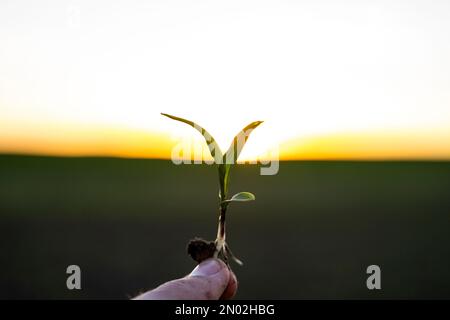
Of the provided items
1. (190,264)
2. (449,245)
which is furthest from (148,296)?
(449,245)

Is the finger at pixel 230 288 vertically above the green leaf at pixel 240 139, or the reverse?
the green leaf at pixel 240 139

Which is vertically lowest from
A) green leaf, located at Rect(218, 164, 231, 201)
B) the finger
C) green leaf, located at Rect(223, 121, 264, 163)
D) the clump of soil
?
the finger

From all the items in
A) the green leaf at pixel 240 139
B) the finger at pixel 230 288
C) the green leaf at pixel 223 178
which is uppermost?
the green leaf at pixel 240 139

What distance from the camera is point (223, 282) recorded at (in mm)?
1115

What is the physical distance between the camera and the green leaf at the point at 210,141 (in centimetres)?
105

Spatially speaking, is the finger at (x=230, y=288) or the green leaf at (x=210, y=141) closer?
the green leaf at (x=210, y=141)

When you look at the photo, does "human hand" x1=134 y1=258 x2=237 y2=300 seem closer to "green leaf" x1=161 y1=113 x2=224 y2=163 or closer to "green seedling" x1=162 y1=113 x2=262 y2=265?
"green seedling" x1=162 y1=113 x2=262 y2=265

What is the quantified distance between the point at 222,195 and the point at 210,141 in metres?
0.13

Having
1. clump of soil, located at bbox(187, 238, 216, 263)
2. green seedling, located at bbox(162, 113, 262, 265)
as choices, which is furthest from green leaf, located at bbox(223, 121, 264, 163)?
clump of soil, located at bbox(187, 238, 216, 263)

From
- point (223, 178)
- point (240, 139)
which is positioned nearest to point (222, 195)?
point (223, 178)

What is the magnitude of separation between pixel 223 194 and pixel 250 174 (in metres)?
5.98

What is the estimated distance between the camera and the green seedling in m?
1.09

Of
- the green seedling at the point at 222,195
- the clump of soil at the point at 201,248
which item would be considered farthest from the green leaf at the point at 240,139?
the clump of soil at the point at 201,248

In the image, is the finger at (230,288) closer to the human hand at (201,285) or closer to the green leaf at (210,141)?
the human hand at (201,285)
